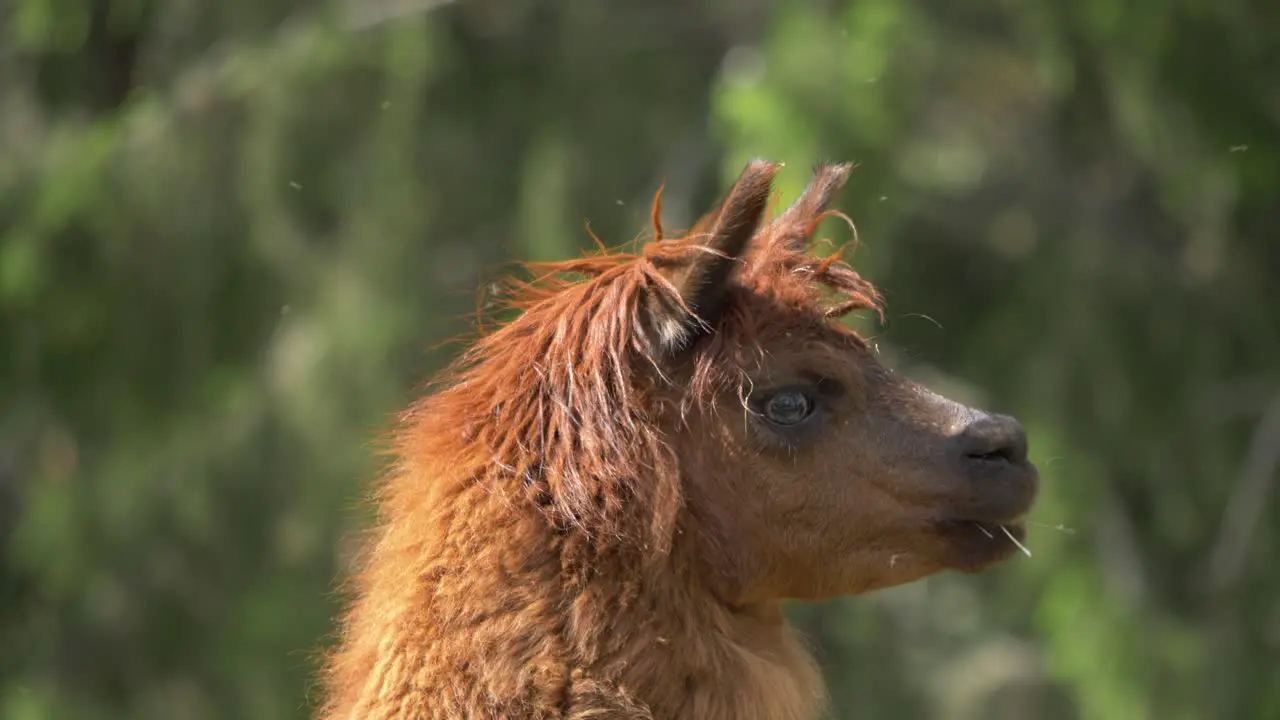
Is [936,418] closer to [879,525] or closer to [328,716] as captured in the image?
[879,525]

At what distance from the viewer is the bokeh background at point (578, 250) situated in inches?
294

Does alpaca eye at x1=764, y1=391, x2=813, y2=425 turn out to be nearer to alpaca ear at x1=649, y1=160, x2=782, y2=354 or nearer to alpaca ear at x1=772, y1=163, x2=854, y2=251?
alpaca ear at x1=649, y1=160, x2=782, y2=354

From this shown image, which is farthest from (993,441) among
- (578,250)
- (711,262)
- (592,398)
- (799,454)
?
(578,250)

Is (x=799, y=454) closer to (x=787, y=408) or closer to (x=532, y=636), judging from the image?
(x=787, y=408)

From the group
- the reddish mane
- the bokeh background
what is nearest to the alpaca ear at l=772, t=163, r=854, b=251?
the reddish mane

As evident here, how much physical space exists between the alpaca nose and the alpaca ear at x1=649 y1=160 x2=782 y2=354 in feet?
1.86

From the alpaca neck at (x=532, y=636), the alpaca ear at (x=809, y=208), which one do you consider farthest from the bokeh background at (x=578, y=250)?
the alpaca neck at (x=532, y=636)

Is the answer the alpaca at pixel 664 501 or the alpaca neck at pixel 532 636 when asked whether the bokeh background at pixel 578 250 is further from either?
the alpaca neck at pixel 532 636

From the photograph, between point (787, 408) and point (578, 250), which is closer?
point (787, 408)

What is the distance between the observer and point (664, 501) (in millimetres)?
3078

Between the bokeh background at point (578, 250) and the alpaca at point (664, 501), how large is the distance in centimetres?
349

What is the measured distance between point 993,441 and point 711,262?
2.23ft

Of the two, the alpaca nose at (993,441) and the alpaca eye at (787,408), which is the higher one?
the alpaca eye at (787,408)

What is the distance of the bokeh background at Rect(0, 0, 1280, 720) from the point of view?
7461 millimetres
